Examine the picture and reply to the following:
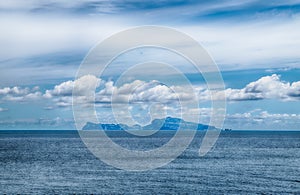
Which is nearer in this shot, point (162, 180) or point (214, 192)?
point (214, 192)

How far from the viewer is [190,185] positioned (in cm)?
7181

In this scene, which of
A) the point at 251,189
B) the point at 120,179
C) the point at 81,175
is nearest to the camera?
the point at 251,189

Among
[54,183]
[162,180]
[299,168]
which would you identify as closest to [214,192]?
[162,180]

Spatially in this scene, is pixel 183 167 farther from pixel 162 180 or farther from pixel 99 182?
pixel 99 182

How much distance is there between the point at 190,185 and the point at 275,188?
1261 cm

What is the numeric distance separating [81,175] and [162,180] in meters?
16.2

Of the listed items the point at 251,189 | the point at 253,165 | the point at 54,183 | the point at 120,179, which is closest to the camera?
the point at 251,189

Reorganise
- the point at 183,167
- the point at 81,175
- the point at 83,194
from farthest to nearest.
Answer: the point at 183,167, the point at 81,175, the point at 83,194

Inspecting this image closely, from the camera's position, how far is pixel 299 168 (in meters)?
102

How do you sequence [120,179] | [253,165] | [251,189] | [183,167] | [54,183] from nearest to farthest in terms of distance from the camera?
1. [251,189]
2. [54,183]
3. [120,179]
4. [183,167]
5. [253,165]

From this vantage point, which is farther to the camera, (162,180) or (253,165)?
(253,165)

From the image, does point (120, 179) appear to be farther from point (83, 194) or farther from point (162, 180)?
point (83, 194)

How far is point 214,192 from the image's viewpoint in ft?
216

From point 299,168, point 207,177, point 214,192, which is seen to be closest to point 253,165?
point 299,168
